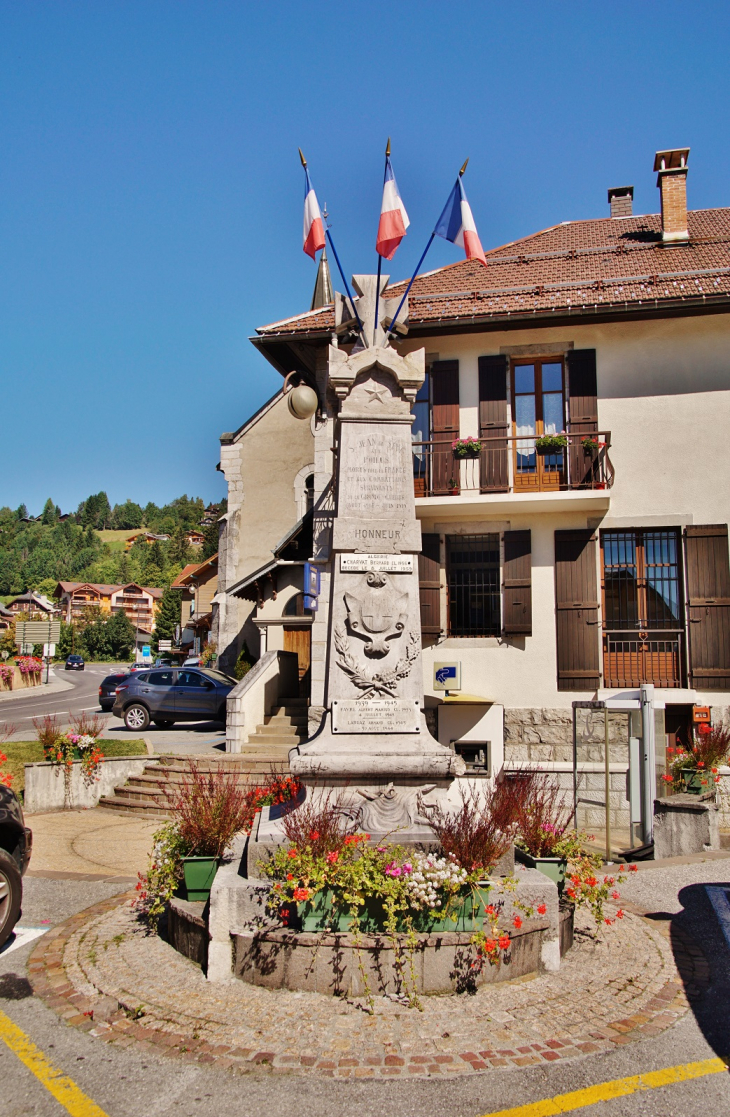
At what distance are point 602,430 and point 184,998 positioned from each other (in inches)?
494

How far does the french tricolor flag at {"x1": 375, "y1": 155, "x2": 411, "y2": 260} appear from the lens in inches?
344

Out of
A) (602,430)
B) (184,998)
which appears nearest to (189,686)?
(602,430)

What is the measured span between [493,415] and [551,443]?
1.31m

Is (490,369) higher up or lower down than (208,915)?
higher up

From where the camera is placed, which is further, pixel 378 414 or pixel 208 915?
pixel 378 414

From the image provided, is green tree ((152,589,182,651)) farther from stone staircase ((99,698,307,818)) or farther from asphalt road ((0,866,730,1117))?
asphalt road ((0,866,730,1117))

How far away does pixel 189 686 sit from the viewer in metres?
20.3

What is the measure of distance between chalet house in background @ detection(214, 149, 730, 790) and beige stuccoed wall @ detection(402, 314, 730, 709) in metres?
0.03

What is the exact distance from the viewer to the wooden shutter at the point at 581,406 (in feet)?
49.0

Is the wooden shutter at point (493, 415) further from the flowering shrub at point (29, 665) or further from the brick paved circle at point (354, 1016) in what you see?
the flowering shrub at point (29, 665)

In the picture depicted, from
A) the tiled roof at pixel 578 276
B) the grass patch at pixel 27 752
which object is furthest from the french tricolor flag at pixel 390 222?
the grass patch at pixel 27 752

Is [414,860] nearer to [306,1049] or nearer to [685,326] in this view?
[306,1049]

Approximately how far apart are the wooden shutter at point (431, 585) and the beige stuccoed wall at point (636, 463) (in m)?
0.43

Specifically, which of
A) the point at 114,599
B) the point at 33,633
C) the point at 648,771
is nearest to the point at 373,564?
the point at 648,771
